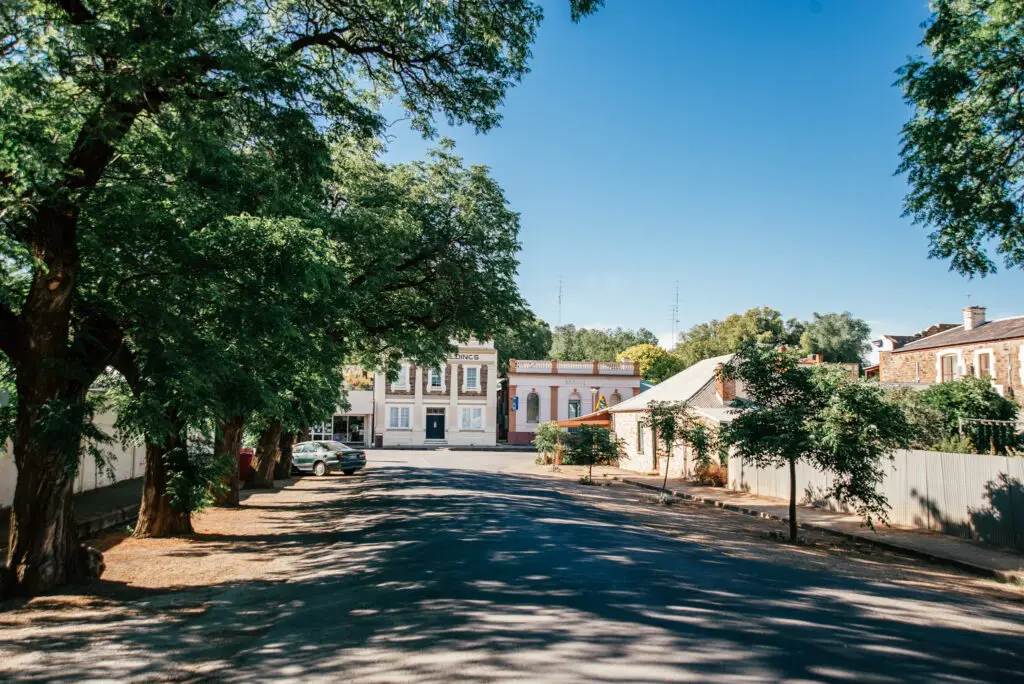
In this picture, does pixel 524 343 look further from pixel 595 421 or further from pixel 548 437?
pixel 595 421

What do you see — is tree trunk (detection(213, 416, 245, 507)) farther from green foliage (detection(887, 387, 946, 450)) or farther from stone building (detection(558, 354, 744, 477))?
green foliage (detection(887, 387, 946, 450))

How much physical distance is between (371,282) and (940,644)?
12.7m

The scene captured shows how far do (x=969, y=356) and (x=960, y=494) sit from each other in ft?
83.7

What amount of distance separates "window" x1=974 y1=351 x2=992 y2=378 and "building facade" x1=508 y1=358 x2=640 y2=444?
84.0 feet

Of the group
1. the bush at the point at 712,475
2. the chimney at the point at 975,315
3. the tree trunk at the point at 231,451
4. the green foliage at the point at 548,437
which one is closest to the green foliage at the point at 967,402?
the bush at the point at 712,475

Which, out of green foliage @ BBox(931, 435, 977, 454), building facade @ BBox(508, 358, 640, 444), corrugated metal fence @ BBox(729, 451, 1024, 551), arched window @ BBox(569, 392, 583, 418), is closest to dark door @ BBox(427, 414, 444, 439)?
building facade @ BBox(508, 358, 640, 444)

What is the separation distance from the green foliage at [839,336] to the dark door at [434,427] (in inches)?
1523

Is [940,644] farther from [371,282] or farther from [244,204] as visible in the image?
[371,282]

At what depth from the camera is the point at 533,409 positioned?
182 feet

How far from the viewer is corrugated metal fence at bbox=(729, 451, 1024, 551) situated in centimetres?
1224

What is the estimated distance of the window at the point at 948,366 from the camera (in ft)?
118

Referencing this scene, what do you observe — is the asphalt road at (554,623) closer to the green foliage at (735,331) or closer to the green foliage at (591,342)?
the green foliage at (735,331)

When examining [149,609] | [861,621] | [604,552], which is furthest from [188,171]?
[861,621]

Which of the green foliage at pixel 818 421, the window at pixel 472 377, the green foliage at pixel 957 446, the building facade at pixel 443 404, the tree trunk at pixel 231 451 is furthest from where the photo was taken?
the window at pixel 472 377
